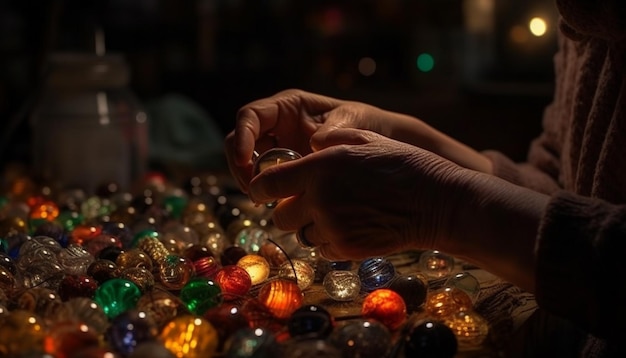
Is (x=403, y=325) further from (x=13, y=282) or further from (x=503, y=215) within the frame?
(x=13, y=282)

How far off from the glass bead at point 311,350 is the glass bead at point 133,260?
282 millimetres

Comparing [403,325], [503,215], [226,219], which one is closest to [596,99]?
[503,215]

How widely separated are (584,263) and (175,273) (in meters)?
0.42

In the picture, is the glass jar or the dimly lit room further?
the glass jar

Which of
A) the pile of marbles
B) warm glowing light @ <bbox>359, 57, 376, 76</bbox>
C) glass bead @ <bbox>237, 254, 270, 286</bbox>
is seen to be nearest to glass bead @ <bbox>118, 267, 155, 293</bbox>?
the pile of marbles

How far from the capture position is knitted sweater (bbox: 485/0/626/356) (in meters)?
0.73

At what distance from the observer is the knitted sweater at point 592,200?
28.6 inches

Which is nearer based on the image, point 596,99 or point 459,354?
point 459,354

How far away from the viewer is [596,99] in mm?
959

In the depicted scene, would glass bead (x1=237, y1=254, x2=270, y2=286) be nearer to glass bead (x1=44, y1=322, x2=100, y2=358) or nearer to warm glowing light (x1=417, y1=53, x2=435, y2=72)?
glass bead (x1=44, y1=322, x2=100, y2=358)

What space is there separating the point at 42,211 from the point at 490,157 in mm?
679

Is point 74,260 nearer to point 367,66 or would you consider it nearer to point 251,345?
point 251,345

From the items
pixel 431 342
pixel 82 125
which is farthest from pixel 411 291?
pixel 82 125

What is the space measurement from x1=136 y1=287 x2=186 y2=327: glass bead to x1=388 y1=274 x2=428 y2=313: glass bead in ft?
0.73
